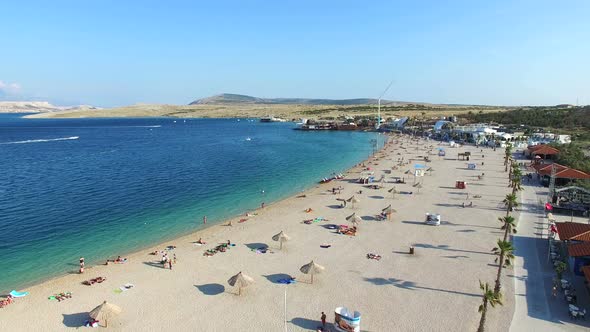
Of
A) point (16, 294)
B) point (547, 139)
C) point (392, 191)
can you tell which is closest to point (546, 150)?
point (547, 139)

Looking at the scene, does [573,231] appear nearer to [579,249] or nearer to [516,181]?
[579,249]

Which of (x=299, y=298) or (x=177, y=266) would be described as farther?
(x=177, y=266)

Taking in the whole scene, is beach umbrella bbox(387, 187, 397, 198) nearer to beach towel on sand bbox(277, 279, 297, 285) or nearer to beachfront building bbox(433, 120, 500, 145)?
beach towel on sand bbox(277, 279, 297, 285)

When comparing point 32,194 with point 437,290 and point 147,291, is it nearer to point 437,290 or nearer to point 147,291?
point 147,291

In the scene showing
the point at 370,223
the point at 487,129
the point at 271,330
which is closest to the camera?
the point at 271,330

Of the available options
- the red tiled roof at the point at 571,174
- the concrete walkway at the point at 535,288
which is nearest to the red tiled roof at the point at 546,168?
the red tiled roof at the point at 571,174

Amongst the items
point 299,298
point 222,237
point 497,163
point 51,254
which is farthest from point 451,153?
point 51,254

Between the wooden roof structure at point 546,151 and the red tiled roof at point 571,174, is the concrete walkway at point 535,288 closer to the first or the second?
the red tiled roof at point 571,174
